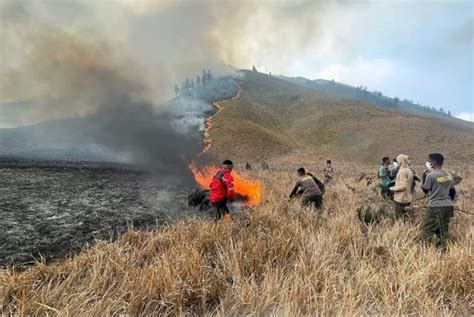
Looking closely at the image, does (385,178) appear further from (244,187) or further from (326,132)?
(326,132)

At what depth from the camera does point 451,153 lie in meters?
70.6

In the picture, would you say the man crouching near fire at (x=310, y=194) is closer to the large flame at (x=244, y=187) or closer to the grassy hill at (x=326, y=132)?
the large flame at (x=244, y=187)

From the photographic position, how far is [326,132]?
100 meters

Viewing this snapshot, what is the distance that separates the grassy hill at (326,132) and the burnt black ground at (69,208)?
51.1 metres

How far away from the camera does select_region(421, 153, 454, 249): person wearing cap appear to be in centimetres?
778

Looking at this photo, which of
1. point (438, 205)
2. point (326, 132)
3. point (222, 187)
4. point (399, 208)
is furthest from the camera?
point (326, 132)

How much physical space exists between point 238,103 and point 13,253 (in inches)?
4307

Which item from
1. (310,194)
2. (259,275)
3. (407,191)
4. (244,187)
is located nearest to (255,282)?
(259,275)

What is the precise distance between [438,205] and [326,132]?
94717mm

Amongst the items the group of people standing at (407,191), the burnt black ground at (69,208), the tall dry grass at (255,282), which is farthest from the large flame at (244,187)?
the tall dry grass at (255,282)

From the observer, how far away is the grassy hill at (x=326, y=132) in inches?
3012

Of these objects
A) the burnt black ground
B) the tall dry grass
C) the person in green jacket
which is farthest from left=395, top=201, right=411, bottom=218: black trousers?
the burnt black ground

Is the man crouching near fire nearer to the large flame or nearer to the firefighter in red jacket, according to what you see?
the firefighter in red jacket

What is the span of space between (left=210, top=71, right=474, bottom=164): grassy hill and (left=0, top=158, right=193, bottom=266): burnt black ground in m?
51.1
